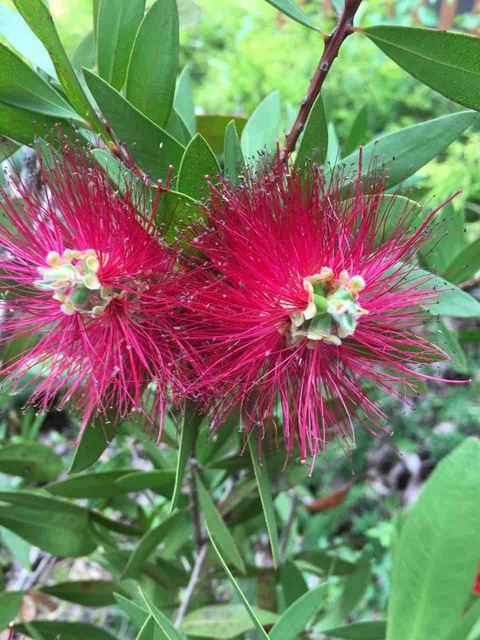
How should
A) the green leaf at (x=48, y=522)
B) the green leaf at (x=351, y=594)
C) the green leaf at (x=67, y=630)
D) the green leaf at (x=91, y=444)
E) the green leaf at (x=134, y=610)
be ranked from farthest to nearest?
the green leaf at (x=351, y=594) → the green leaf at (x=67, y=630) → the green leaf at (x=48, y=522) → the green leaf at (x=91, y=444) → the green leaf at (x=134, y=610)

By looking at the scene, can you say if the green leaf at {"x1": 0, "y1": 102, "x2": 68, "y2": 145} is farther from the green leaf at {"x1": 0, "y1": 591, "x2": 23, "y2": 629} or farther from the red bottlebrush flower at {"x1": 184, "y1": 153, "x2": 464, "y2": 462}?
the green leaf at {"x1": 0, "y1": 591, "x2": 23, "y2": 629}

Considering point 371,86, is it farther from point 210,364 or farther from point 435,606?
point 435,606

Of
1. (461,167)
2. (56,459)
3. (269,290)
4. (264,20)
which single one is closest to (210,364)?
(269,290)

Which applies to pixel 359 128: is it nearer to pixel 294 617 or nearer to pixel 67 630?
pixel 294 617

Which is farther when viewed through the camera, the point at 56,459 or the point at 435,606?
the point at 56,459

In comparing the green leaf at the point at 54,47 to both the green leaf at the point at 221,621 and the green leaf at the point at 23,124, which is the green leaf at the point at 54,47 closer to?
the green leaf at the point at 23,124

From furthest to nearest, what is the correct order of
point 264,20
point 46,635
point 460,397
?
point 264,20 < point 460,397 < point 46,635

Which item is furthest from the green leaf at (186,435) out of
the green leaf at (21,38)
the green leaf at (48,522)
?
the green leaf at (21,38)
